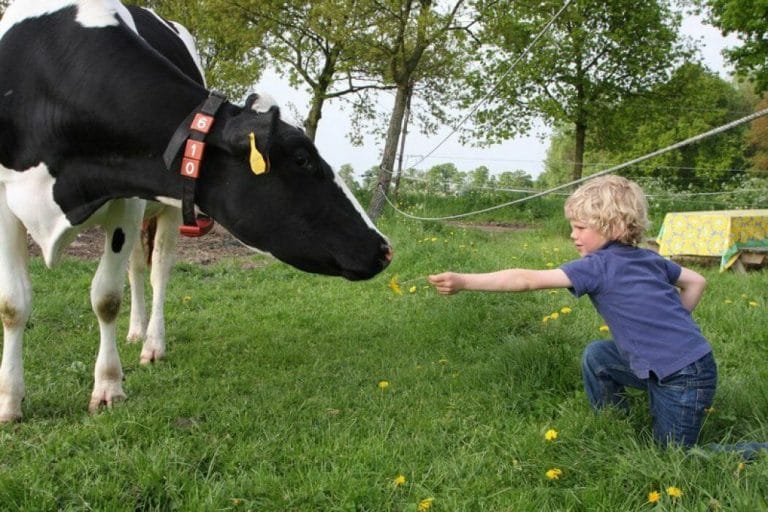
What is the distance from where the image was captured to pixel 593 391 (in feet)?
9.34

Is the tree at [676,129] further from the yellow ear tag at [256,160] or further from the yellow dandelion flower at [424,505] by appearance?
the yellow dandelion flower at [424,505]

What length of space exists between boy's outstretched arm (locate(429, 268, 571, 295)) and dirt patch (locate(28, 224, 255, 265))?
5.40 metres

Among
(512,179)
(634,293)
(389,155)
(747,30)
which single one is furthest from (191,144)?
(512,179)

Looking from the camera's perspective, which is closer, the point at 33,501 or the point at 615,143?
the point at 33,501

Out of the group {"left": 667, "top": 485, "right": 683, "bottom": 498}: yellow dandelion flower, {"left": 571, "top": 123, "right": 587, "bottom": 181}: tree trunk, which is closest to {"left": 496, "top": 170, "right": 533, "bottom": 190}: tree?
{"left": 571, "top": 123, "right": 587, "bottom": 181}: tree trunk

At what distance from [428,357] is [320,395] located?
933mm

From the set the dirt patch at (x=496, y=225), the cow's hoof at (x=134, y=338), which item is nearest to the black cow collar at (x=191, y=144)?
the cow's hoof at (x=134, y=338)

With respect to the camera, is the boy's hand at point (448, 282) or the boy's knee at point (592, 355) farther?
the boy's knee at point (592, 355)

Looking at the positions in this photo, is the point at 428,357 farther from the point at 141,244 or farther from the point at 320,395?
the point at 141,244

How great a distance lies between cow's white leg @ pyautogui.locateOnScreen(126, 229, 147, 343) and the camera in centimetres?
457

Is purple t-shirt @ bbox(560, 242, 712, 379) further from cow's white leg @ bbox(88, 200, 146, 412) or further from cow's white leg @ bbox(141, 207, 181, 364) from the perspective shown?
cow's white leg @ bbox(141, 207, 181, 364)

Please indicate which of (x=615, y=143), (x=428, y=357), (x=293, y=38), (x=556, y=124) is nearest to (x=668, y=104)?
(x=615, y=143)

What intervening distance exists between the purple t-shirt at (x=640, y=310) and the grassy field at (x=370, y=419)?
0.33 metres

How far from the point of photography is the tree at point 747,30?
52.4 feet
